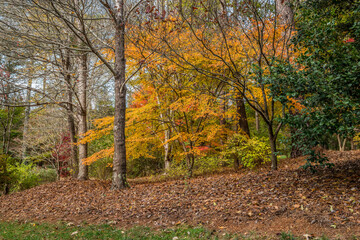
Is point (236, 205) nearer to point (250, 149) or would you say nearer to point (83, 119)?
point (250, 149)

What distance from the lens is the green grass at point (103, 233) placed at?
3492 millimetres

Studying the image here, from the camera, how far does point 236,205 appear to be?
14.6 feet

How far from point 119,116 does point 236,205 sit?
4.23 meters

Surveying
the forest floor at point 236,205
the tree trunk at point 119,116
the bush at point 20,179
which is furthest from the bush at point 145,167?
the tree trunk at point 119,116

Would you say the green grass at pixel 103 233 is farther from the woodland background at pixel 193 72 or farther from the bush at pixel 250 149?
the bush at pixel 250 149

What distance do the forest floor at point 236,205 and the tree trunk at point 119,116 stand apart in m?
0.50

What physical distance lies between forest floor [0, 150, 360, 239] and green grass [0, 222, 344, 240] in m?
0.21

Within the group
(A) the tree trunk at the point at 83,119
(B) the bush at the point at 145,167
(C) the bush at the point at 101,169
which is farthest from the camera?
(B) the bush at the point at 145,167

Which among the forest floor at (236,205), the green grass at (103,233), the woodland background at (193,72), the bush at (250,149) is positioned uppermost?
the woodland background at (193,72)

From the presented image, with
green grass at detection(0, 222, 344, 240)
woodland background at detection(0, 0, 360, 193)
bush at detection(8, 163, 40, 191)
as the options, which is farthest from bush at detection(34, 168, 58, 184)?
green grass at detection(0, 222, 344, 240)

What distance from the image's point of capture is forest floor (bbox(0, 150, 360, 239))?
357 centimetres

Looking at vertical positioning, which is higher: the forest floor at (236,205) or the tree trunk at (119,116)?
the tree trunk at (119,116)

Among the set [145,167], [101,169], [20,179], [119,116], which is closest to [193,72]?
[119,116]

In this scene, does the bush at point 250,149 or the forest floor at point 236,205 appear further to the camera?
the bush at point 250,149
